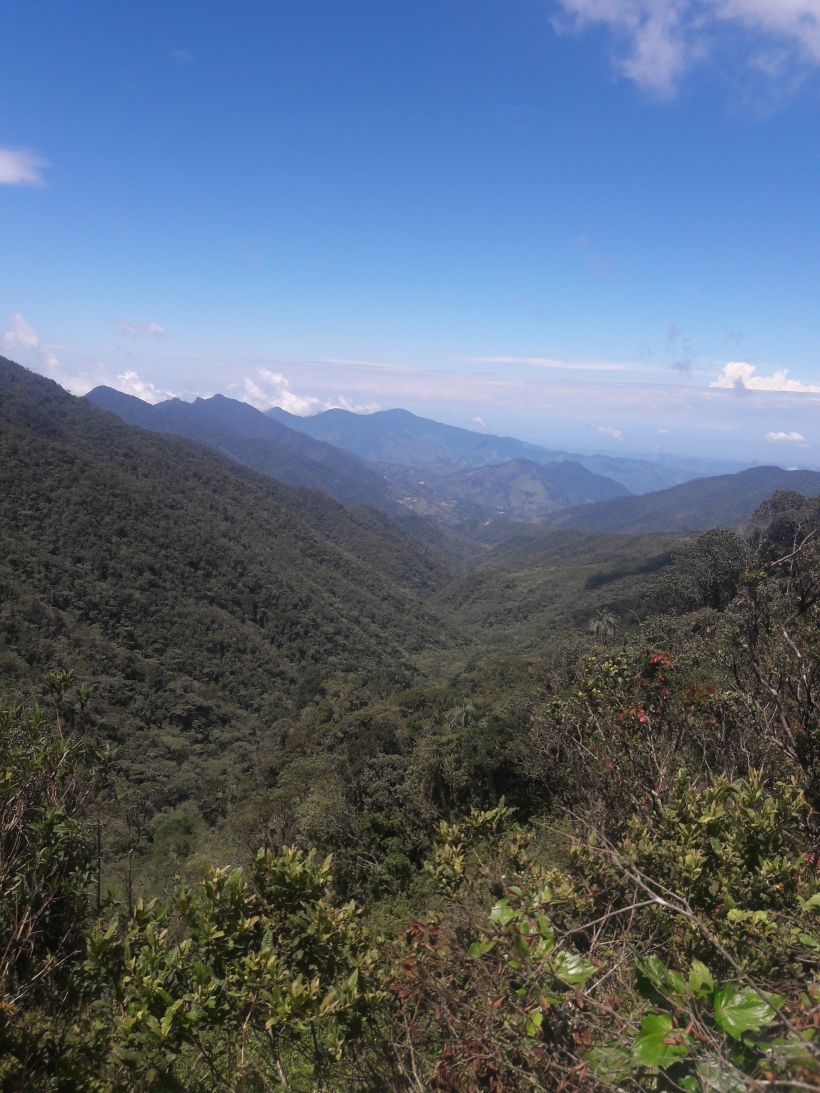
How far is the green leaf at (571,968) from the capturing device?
7.04ft

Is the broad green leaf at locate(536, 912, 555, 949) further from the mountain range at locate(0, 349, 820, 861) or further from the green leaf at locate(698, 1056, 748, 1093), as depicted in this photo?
the mountain range at locate(0, 349, 820, 861)

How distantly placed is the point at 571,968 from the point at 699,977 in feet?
2.07

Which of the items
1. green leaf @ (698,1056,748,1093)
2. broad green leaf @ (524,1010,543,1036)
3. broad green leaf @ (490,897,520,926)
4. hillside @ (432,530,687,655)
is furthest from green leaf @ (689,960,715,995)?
hillside @ (432,530,687,655)

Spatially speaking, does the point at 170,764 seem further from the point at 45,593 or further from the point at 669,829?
the point at 669,829

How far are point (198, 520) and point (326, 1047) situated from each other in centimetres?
9452

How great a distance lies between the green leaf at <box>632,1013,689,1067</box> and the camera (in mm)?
1521

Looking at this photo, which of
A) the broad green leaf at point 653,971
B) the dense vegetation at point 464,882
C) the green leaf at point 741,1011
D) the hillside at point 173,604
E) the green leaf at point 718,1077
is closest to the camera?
the green leaf at point 718,1077

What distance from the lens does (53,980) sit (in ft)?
10.5

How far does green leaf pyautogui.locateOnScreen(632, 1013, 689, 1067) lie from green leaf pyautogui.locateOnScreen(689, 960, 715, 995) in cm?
18

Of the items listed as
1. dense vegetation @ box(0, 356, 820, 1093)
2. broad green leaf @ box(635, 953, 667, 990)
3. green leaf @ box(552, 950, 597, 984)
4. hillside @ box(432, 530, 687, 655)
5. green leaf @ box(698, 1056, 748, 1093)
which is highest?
green leaf @ box(698, 1056, 748, 1093)

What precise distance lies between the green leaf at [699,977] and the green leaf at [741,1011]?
0.05 m

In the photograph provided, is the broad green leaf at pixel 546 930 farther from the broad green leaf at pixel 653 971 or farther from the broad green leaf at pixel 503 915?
the broad green leaf at pixel 653 971

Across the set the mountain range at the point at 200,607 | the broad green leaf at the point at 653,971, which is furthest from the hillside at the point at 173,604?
the broad green leaf at the point at 653,971

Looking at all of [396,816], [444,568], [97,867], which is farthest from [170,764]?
[444,568]
